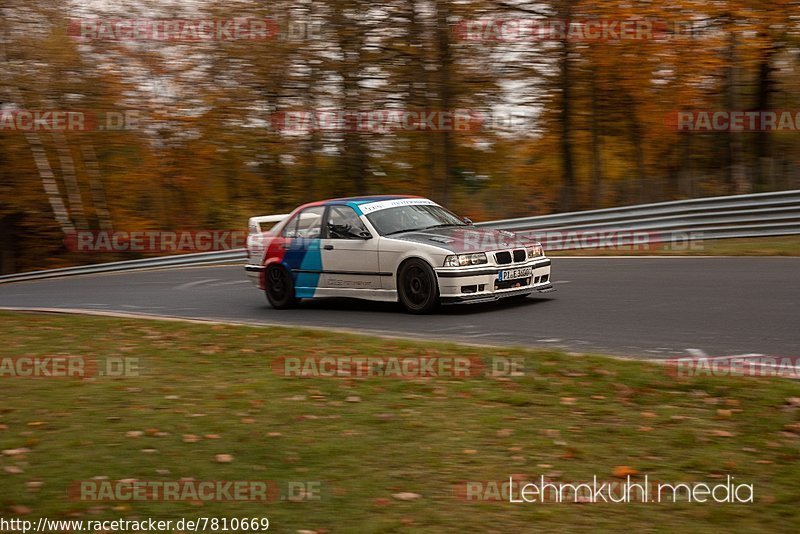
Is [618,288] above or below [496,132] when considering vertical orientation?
below

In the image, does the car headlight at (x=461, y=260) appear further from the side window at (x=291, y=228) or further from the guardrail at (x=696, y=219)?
the guardrail at (x=696, y=219)

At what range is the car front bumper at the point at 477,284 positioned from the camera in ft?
36.8

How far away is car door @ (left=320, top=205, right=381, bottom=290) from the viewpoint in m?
12.1

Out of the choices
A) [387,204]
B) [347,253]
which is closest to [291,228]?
[347,253]

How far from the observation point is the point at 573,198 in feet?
76.0

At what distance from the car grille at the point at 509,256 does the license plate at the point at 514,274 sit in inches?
4.4

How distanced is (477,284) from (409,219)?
169 centimetres

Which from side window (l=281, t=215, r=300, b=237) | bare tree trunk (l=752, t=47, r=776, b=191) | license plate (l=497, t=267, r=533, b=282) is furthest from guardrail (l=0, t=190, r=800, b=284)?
bare tree trunk (l=752, t=47, r=776, b=191)

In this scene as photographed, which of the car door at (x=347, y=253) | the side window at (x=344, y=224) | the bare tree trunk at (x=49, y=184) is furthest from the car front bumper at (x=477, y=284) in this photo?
the bare tree trunk at (x=49, y=184)

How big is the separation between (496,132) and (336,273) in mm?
16225

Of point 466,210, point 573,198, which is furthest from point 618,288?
point 466,210

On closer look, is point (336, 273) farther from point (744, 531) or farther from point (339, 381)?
point (744, 531)

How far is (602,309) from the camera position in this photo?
36.4 feet

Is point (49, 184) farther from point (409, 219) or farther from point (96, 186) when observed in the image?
point (409, 219)
